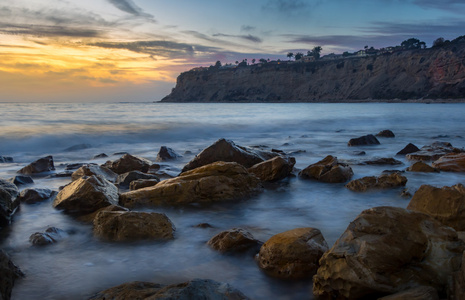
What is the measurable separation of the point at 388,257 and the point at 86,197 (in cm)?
352

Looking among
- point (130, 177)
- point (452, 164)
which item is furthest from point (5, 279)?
point (452, 164)

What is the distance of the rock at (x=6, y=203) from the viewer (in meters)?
4.21

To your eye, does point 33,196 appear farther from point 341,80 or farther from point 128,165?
point 341,80

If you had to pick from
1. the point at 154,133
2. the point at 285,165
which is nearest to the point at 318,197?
the point at 285,165

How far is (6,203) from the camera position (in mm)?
4324

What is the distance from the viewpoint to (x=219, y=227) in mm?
4281

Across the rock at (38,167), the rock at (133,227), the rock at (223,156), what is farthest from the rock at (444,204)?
Answer: the rock at (38,167)

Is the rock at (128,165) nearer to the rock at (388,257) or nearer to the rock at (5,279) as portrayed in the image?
the rock at (5,279)

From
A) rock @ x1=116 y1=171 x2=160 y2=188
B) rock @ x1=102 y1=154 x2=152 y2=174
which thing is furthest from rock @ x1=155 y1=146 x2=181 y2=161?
rock @ x1=116 y1=171 x2=160 y2=188

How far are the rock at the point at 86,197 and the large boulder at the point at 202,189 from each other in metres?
0.30

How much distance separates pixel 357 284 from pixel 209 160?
15.6ft

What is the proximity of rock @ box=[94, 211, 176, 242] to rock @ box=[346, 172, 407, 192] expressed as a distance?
308 cm

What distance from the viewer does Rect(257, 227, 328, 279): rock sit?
294 centimetres

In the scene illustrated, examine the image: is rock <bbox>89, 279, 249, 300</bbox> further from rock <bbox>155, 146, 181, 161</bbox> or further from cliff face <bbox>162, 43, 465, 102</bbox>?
cliff face <bbox>162, 43, 465, 102</bbox>
